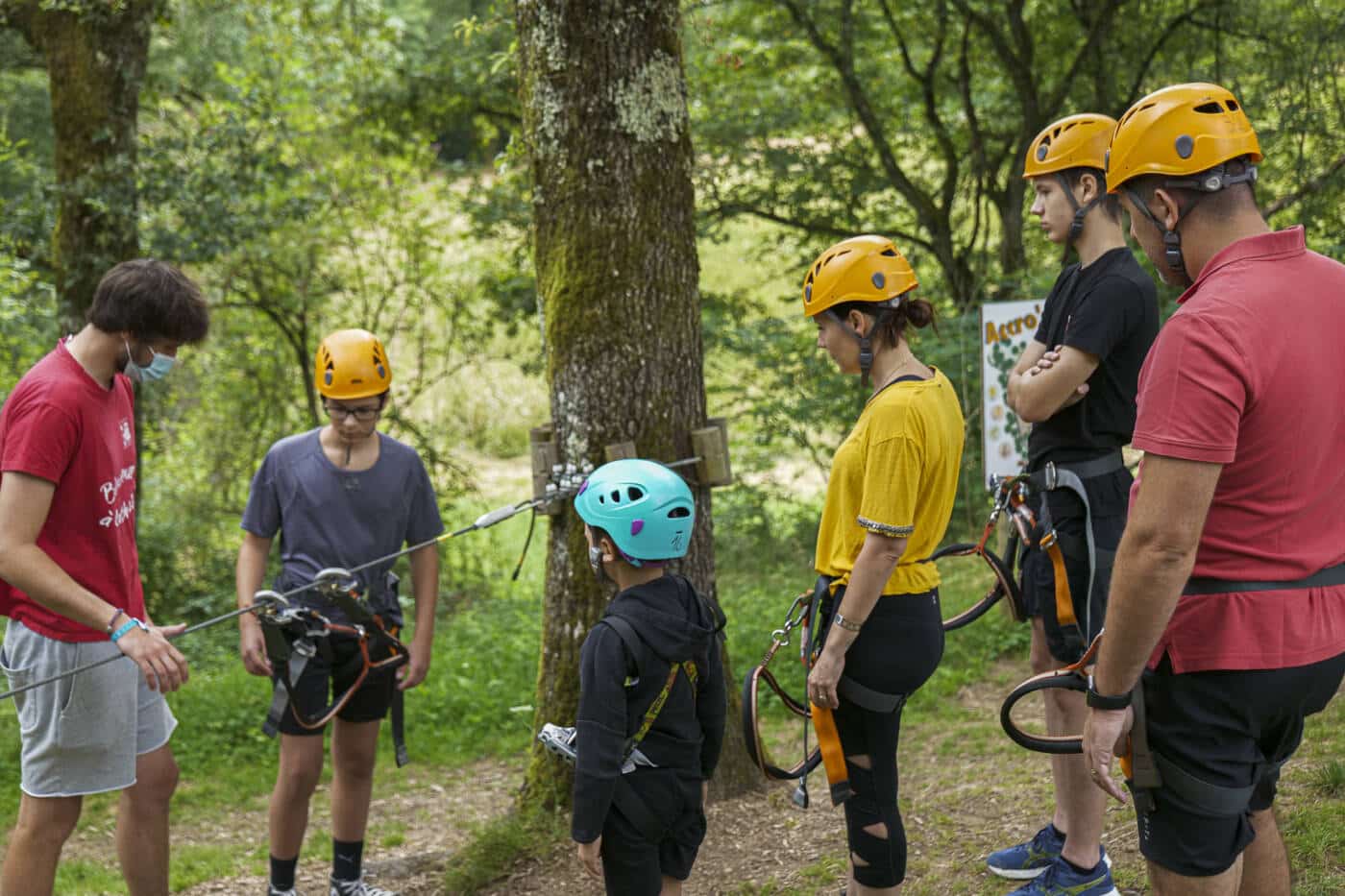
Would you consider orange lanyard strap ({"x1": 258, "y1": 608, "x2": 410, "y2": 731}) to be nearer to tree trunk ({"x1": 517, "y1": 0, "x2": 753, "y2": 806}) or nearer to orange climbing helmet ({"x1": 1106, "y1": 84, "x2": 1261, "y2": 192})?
Answer: tree trunk ({"x1": 517, "y1": 0, "x2": 753, "y2": 806})

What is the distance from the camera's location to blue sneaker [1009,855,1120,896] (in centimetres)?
353

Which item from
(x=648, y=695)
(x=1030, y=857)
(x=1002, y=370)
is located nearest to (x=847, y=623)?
(x=648, y=695)

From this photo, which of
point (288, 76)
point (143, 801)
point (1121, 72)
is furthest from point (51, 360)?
point (1121, 72)

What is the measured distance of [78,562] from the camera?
361 cm

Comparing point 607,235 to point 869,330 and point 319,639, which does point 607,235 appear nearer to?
point 869,330

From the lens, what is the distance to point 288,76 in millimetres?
11453

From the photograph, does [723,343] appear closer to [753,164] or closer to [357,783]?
[753,164]

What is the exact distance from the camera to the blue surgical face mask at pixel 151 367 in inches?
145

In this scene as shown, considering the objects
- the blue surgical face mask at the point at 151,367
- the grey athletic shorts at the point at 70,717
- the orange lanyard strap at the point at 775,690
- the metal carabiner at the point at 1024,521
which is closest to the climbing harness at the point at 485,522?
the grey athletic shorts at the point at 70,717

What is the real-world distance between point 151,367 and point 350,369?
70 centimetres

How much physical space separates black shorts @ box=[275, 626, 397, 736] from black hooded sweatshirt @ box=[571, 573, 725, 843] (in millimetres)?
1451

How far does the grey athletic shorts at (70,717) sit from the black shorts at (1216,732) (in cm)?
292

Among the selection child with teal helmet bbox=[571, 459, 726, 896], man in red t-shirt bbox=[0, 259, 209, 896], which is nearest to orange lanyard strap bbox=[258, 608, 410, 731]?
man in red t-shirt bbox=[0, 259, 209, 896]


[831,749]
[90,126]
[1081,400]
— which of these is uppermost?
[90,126]
